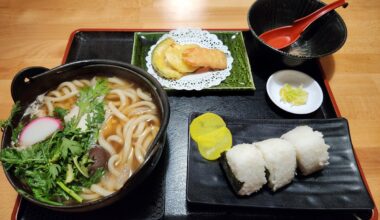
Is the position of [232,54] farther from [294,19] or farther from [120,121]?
[120,121]

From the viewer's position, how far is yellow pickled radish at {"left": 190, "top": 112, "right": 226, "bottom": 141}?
156 cm

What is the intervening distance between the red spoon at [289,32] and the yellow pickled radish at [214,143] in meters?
0.80

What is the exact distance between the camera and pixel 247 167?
1.33 meters

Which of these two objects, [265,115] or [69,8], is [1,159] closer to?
[265,115]

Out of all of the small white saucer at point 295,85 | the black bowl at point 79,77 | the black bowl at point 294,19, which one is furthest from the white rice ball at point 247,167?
the black bowl at point 294,19

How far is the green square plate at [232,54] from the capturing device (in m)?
1.77

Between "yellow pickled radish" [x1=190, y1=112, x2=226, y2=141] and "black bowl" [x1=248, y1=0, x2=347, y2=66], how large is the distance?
0.58 metres

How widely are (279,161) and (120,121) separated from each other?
2.65 feet

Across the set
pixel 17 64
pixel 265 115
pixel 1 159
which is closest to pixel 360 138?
pixel 265 115

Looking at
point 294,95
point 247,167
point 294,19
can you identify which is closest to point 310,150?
point 247,167

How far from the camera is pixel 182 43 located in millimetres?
2037

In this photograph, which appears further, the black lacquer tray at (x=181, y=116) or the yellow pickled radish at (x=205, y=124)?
the yellow pickled radish at (x=205, y=124)

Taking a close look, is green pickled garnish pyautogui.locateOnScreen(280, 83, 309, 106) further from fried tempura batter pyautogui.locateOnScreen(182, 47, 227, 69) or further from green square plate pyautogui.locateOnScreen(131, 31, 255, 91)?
fried tempura batter pyautogui.locateOnScreen(182, 47, 227, 69)

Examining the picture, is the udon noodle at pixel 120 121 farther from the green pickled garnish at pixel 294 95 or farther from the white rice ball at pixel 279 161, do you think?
the green pickled garnish at pixel 294 95
